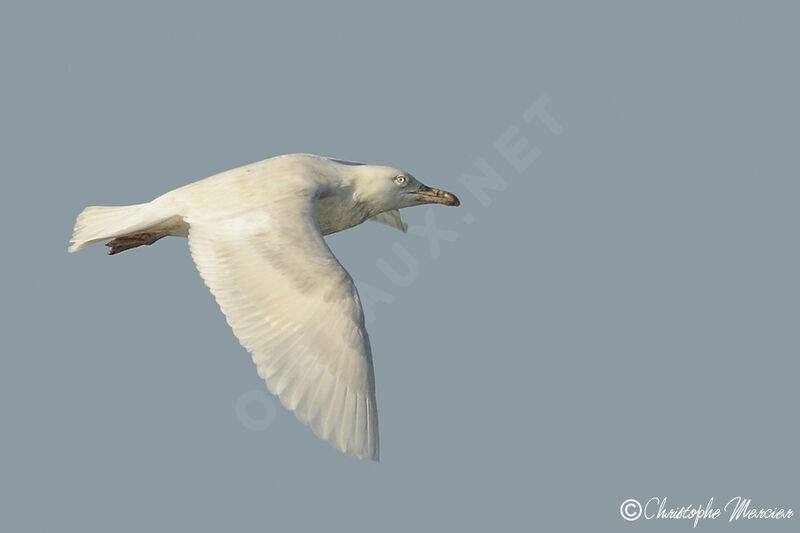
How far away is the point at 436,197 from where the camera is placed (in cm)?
1307

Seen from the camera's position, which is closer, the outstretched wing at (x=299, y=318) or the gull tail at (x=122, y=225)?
the outstretched wing at (x=299, y=318)

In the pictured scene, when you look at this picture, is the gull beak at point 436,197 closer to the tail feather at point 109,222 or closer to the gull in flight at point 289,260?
the gull in flight at point 289,260

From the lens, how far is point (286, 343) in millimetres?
10117

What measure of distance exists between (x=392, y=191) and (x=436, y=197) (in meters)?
0.61

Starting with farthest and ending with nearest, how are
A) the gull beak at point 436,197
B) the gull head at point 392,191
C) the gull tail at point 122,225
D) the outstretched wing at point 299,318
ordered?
the gull beak at point 436,197, the gull head at point 392,191, the gull tail at point 122,225, the outstretched wing at point 299,318

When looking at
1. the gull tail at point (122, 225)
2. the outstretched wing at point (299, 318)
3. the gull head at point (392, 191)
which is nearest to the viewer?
the outstretched wing at point (299, 318)

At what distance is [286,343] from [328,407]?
67 cm

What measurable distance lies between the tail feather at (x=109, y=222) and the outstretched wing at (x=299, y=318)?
0.81 m

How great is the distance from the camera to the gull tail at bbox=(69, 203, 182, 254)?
11.6 m

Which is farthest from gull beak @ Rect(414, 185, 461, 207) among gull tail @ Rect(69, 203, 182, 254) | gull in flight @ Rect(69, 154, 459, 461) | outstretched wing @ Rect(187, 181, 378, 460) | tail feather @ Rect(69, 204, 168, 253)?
tail feather @ Rect(69, 204, 168, 253)

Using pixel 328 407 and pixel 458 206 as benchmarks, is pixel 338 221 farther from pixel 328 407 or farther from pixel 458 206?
pixel 328 407

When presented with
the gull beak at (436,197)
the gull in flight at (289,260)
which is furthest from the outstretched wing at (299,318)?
the gull beak at (436,197)

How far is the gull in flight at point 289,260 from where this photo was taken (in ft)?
32.7

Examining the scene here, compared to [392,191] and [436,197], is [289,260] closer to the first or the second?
[392,191]
